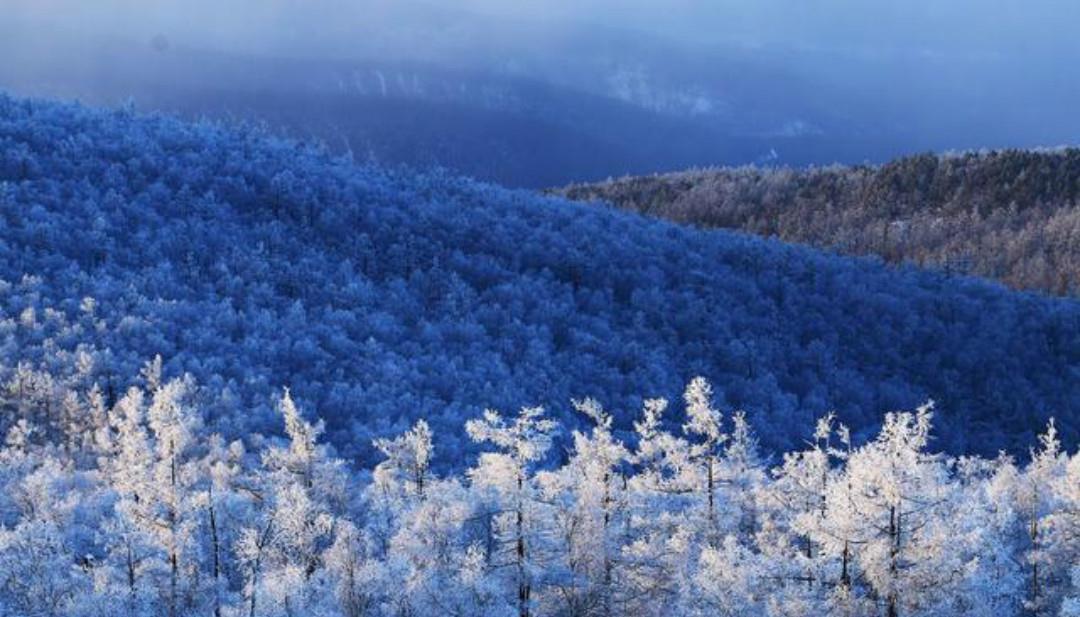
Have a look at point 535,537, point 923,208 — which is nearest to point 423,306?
point 535,537

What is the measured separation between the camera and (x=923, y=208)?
17538 centimetres

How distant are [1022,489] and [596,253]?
4326 centimetres

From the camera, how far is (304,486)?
31172mm

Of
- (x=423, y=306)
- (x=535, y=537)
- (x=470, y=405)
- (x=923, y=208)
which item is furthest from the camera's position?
(x=923, y=208)

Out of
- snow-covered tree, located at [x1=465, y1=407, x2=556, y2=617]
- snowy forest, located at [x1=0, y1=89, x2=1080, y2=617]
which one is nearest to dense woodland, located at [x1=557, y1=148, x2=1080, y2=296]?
snowy forest, located at [x1=0, y1=89, x2=1080, y2=617]

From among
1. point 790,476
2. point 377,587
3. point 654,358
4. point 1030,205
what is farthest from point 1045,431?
point 1030,205

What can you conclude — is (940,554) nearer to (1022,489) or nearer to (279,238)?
(1022,489)

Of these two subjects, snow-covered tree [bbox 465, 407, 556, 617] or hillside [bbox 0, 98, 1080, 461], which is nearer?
snow-covered tree [bbox 465, 407, 556, 617]

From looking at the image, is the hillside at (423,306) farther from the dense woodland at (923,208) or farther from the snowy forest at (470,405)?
the dense woodland at (923,208)

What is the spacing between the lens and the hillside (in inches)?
1905

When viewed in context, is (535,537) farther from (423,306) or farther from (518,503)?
(423,306)

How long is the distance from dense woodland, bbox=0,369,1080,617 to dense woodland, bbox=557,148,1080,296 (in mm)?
117073

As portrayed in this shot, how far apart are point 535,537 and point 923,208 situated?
165809mm

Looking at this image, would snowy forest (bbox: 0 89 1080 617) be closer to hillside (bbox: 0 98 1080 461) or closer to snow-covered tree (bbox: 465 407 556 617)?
snow-covered tree (bbox: 465 407 556 617)
